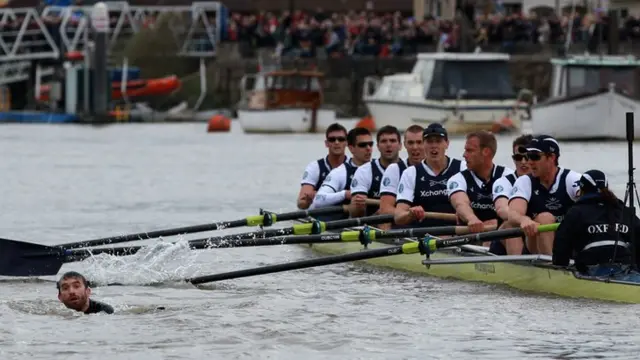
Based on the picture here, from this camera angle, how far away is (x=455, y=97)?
1515 inches

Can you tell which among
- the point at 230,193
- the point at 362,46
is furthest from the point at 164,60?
the point at 230,193

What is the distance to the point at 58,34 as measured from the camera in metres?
55.0

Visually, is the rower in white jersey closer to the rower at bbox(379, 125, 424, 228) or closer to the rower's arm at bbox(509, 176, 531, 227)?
the rower at bbox(379, 125, 424, 228)

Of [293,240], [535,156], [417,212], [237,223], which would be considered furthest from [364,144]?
[535,156]

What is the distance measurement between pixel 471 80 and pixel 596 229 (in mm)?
26987

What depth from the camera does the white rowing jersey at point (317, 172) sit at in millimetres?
17609

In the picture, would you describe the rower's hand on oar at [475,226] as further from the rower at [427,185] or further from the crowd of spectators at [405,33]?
the crowd of spectators at [405,33]

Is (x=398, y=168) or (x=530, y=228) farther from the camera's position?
(x=398, y=168)

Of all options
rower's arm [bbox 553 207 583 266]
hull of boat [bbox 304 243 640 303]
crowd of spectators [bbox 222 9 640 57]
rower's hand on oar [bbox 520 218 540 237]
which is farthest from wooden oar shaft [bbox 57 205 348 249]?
crowd of spectators [bbox 222 9 640 57]

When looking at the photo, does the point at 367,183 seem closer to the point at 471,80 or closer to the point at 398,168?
the point at 398,168

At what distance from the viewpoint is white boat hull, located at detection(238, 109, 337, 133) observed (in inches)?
1662

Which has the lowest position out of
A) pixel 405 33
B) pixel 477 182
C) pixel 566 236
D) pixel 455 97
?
pixel 566 236

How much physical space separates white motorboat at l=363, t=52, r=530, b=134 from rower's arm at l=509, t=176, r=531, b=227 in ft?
79.5

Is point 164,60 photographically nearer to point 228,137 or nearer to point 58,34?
point 58,34
